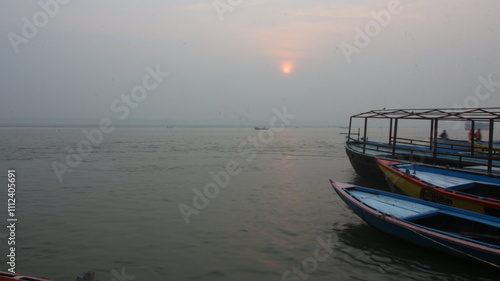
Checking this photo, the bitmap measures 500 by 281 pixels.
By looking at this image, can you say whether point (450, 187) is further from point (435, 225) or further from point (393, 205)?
point (435, 225)

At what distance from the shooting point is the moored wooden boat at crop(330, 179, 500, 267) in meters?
7.23

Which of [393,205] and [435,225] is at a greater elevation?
[393,205]

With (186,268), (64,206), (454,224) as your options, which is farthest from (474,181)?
(64,206)

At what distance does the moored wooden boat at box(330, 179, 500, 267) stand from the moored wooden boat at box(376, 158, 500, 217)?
1258 millimetres

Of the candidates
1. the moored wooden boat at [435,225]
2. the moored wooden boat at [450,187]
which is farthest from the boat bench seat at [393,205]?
the moored wooden boat at [450,187]

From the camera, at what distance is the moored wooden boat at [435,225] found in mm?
7230

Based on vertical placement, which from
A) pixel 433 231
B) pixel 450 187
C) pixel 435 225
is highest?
pixel 450 187

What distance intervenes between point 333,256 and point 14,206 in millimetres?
11221

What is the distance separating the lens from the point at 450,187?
1210cm

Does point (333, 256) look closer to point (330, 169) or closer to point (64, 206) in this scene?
point (64, 206)

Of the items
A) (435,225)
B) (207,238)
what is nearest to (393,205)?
(435,225)
